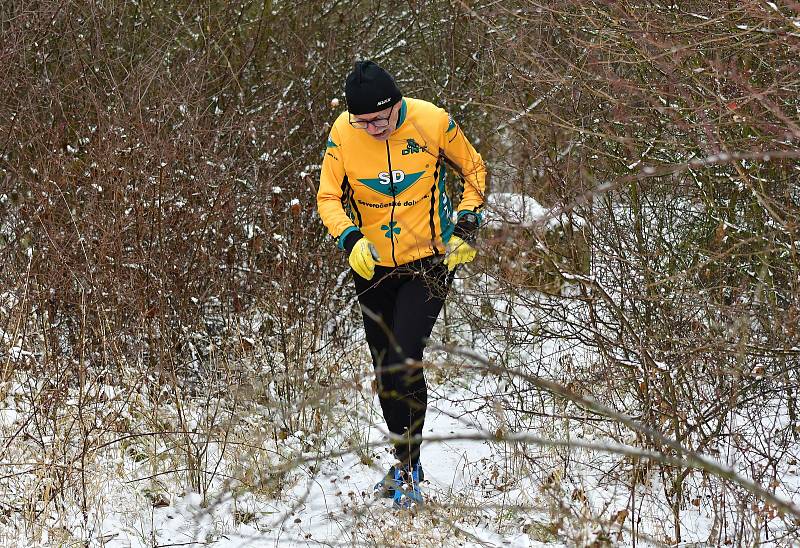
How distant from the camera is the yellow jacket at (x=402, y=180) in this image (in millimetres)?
4027

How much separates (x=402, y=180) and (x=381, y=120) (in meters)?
0.27

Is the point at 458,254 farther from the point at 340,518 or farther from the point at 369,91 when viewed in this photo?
the point at 340,518

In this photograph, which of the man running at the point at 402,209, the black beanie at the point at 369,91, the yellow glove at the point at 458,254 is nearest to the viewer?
the yellow glove at the point at 458,254

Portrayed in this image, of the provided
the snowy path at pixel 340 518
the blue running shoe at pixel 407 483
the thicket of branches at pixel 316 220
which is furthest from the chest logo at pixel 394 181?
the blue running shoe at pixel 407 483

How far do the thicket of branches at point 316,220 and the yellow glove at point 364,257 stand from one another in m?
0.38

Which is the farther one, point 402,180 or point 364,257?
point 402,180

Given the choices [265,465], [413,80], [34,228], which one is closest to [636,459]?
[265,465]

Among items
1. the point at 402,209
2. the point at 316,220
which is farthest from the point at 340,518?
the point at 316,220

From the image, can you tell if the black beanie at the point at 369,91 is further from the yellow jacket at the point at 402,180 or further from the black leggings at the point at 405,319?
the black leggings at the point at 405,319

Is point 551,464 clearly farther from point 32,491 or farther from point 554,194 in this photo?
point 32,491

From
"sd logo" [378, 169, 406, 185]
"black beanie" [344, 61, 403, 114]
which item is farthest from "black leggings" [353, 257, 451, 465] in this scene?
"black beanie" [344, 61, 403, 114]

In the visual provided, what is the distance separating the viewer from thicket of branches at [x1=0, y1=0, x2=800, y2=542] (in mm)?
3613

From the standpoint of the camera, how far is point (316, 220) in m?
6.17

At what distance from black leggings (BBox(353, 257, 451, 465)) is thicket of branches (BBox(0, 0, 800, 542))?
6.3 inches
